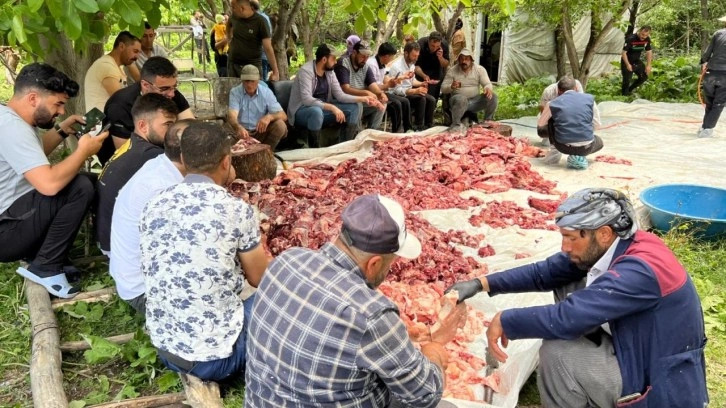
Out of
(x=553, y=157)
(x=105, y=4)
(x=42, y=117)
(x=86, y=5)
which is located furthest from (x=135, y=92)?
(x=553, y=157)

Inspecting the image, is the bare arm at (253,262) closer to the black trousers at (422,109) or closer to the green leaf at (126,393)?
the green leaf at (126,393)

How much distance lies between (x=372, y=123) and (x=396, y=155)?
220cm

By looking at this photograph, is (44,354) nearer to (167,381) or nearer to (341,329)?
(167,381)

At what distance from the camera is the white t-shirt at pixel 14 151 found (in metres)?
4.11

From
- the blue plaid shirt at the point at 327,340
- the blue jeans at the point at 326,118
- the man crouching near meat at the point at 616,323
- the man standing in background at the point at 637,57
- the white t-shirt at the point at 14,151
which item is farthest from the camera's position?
the man standing in background at the point at 637,57

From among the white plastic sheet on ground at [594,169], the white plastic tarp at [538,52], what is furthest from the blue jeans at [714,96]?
the white plastic tarp at [538,52]

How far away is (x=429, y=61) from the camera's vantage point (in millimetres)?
10867

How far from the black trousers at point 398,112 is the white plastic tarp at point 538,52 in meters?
8.30

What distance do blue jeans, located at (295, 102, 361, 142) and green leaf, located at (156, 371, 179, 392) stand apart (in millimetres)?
5233

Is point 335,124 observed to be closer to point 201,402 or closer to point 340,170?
point 340,170

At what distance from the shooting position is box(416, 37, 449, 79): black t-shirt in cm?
1080

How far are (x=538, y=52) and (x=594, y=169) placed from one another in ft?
35.7

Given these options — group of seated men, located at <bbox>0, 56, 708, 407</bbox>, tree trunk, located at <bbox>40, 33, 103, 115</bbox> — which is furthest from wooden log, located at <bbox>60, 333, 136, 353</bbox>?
tree trunk, located at <bbox>40, 33, 103, 115</bbox>

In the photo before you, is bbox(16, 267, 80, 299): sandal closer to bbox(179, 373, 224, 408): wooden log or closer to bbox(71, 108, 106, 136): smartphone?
bbox(71, 108, 106, 136): smartphone
